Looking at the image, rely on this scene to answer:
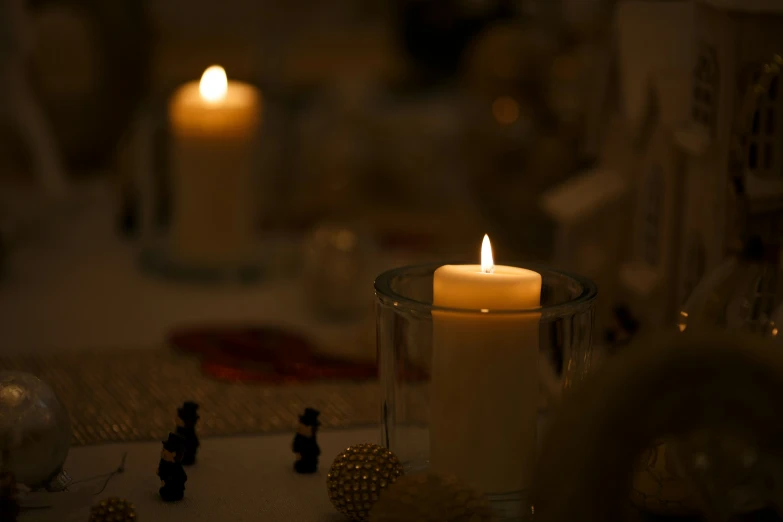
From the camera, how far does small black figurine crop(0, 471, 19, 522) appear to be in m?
0.49

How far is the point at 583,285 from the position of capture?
1.86 ft

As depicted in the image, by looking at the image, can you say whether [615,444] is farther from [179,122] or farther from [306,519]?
[179,122]

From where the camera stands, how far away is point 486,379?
533mm

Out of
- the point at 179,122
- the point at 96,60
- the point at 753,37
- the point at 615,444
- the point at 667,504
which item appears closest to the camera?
the point at 615,444

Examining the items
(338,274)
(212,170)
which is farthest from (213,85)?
(338,274)

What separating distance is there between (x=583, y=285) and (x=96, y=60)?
113 cm

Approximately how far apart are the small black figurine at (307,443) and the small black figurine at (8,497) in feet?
0.60

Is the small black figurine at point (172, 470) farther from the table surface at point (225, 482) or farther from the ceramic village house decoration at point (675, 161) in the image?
the ceramic village house decoration at point (675, 161)

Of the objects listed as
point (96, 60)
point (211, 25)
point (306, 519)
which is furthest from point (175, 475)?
point (211, 25)

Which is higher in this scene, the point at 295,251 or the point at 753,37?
the point at 753,37

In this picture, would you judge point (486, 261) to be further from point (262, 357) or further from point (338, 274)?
point (338, 274)

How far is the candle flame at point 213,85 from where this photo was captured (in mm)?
1139

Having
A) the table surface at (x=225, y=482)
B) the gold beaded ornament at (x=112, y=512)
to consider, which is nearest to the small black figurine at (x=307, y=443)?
the table surface at (x=225, y=482)

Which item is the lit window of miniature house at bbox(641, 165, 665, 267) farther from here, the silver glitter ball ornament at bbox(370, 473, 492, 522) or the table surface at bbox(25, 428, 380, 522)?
the silver glitter ball ornament at bbox(370, 473, 492, 522)
